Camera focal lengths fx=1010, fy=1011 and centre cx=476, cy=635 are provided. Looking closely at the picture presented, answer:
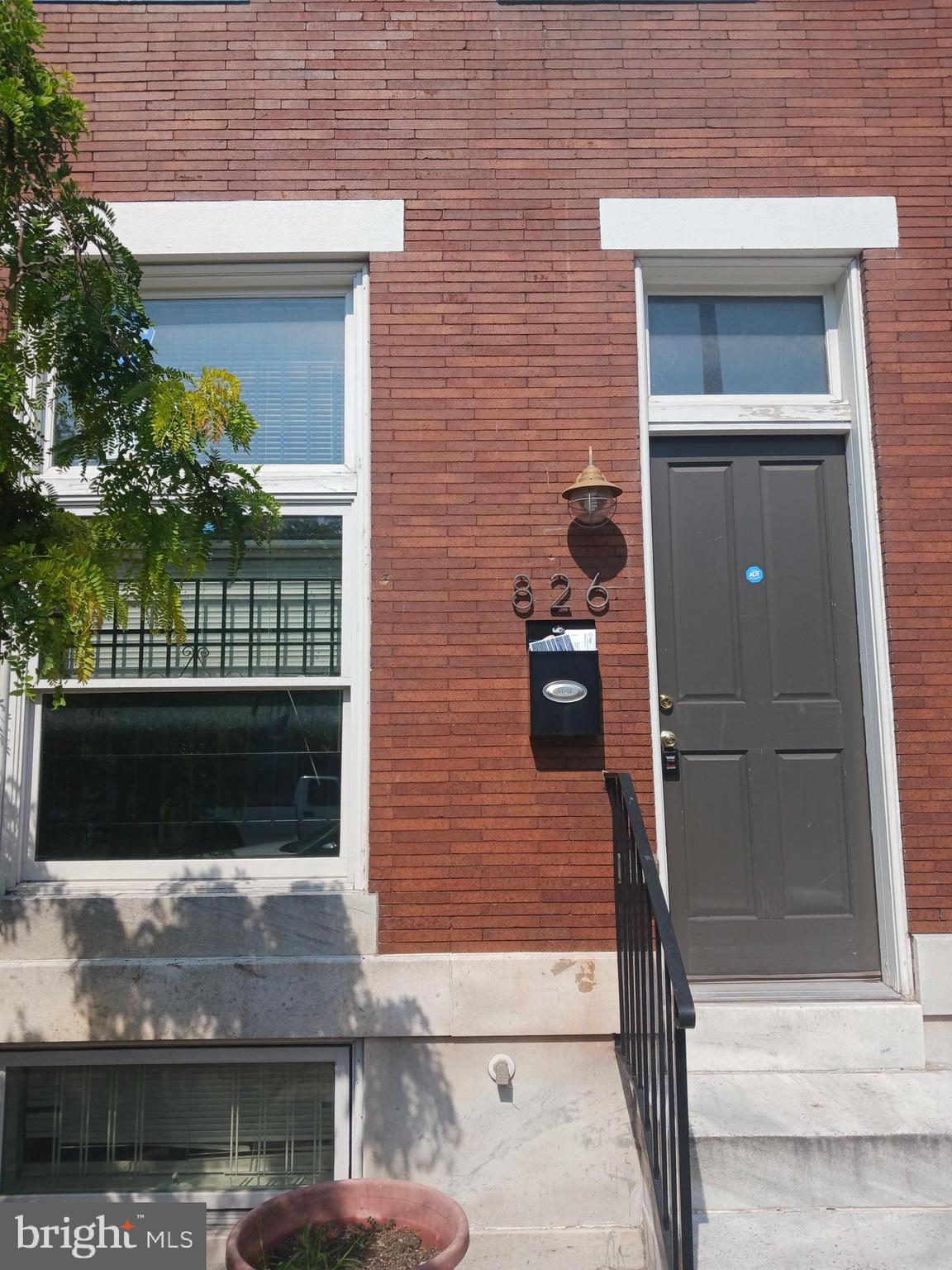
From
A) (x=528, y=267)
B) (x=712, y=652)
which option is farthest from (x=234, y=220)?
(x=712, y=652)

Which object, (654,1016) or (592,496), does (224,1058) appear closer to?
(654,1016)

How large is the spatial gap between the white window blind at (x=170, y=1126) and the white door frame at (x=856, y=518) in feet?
5.81

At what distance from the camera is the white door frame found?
415cm

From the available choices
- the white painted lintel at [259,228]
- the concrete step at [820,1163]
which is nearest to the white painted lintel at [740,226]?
the white painted lintel at [259,228]

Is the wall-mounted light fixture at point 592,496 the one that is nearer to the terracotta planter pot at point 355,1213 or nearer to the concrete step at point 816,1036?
the concrete step at point 816,1036

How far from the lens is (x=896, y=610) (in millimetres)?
4234

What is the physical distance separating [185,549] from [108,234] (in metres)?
0.95

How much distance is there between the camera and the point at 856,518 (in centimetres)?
447

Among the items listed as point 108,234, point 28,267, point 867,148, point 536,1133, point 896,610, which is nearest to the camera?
point 28,267

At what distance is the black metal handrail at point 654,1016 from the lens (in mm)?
2832

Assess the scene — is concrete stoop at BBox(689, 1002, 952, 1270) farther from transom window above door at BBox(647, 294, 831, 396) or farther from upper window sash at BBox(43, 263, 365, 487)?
upper window sash at BBox(43, 263, 365, 487)

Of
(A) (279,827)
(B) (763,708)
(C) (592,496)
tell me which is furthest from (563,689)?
(A) (279,827)

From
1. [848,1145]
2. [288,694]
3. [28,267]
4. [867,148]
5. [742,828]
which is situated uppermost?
[867,148]

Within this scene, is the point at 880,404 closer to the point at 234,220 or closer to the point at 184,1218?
the point at 234,220
